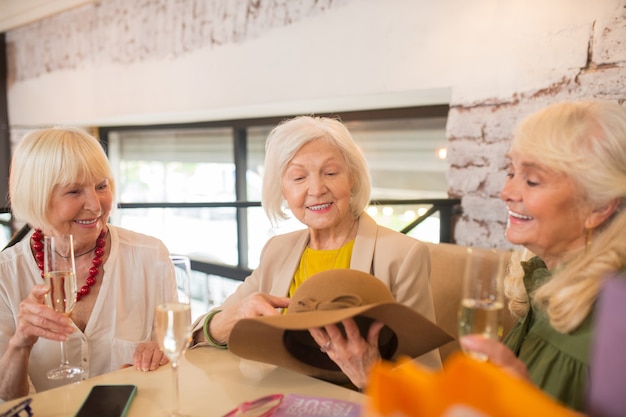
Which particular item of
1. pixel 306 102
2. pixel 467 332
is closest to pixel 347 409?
pixel 467 332

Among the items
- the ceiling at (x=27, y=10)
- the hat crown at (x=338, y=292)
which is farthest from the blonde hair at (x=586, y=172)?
the ceiling at (x=27, y=10)

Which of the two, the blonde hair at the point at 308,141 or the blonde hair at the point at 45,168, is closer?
the blonde hair at the point at 45,168

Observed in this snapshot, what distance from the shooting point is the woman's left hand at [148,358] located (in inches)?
48.8

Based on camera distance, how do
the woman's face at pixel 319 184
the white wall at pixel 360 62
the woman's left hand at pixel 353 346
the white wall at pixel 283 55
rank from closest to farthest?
the woman's left hand at pixel 353 346 → the woman's face at pixel 319 184 → the white wall at pixel 360 62 → the white wall at pixel 283 55

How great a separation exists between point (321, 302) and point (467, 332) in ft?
0.97

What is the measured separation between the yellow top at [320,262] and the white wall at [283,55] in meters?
1.13

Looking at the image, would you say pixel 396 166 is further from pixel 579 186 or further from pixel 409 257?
pixel 579 186

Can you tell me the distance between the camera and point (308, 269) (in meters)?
1.68

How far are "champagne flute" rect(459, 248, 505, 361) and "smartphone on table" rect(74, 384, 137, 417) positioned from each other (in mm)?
660

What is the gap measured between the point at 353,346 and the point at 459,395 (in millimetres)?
670

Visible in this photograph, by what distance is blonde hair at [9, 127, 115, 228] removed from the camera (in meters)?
1.57

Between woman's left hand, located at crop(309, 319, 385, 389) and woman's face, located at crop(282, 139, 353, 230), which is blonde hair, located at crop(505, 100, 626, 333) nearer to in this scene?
woman's left hand, located at crop(309, 319, 385, 389)

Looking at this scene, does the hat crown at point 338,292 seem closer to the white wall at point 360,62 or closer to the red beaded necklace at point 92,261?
the red beaded necklace at point 92,261

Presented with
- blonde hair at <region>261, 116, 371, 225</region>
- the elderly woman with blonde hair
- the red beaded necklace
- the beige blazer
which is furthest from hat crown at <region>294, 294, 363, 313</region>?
the red beaded necklace
